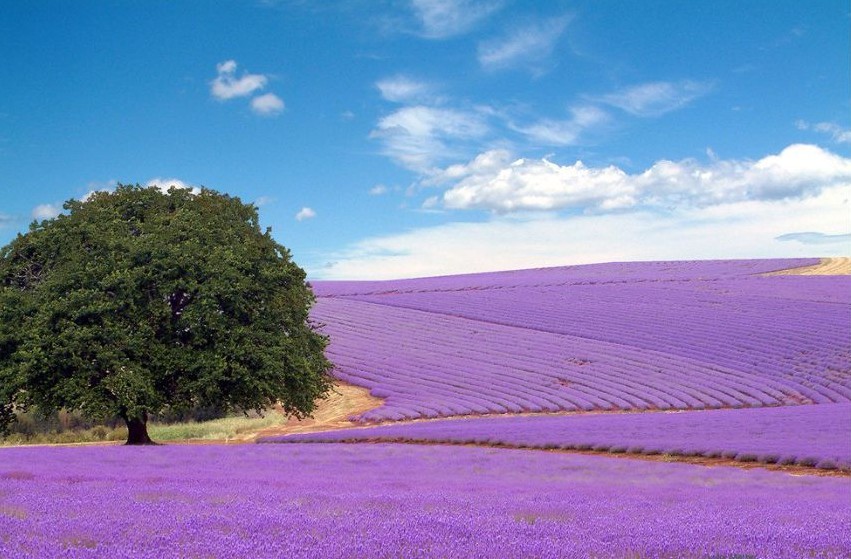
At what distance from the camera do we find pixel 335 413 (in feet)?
103

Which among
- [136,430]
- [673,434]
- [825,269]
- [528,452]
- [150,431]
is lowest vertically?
[150,431]

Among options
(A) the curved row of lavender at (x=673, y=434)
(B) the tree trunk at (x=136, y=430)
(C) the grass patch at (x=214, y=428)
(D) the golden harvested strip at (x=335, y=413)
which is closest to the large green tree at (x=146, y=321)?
(B) the tree trunk at (x=136, y=430)

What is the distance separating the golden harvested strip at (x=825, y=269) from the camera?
2480 inches

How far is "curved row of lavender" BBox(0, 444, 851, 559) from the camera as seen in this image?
4910mm

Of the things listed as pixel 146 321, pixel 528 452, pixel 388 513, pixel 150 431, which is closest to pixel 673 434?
pixel 528 452

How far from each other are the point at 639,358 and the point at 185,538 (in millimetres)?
32149

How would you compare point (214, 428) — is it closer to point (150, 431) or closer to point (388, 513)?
point (150, 431)

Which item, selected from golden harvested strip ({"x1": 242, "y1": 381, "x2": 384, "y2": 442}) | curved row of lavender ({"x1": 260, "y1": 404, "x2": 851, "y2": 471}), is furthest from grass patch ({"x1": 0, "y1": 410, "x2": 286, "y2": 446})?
curved row of lavender ({"x1": 260, "y1": 404, "x2": 851, "y2": 471})

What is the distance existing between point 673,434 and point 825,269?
53.1 m

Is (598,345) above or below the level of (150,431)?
above

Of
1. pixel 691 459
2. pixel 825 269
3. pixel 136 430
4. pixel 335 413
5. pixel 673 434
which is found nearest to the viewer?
pixel 691 459

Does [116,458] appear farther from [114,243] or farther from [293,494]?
[114,243]

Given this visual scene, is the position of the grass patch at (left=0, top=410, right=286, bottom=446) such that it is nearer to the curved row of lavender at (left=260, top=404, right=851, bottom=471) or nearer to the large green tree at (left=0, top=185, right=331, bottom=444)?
the curved row of lavender at (left=260, top=404, right=851, bottom=471)

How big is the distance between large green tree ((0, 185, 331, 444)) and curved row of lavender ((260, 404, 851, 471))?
133 inches
